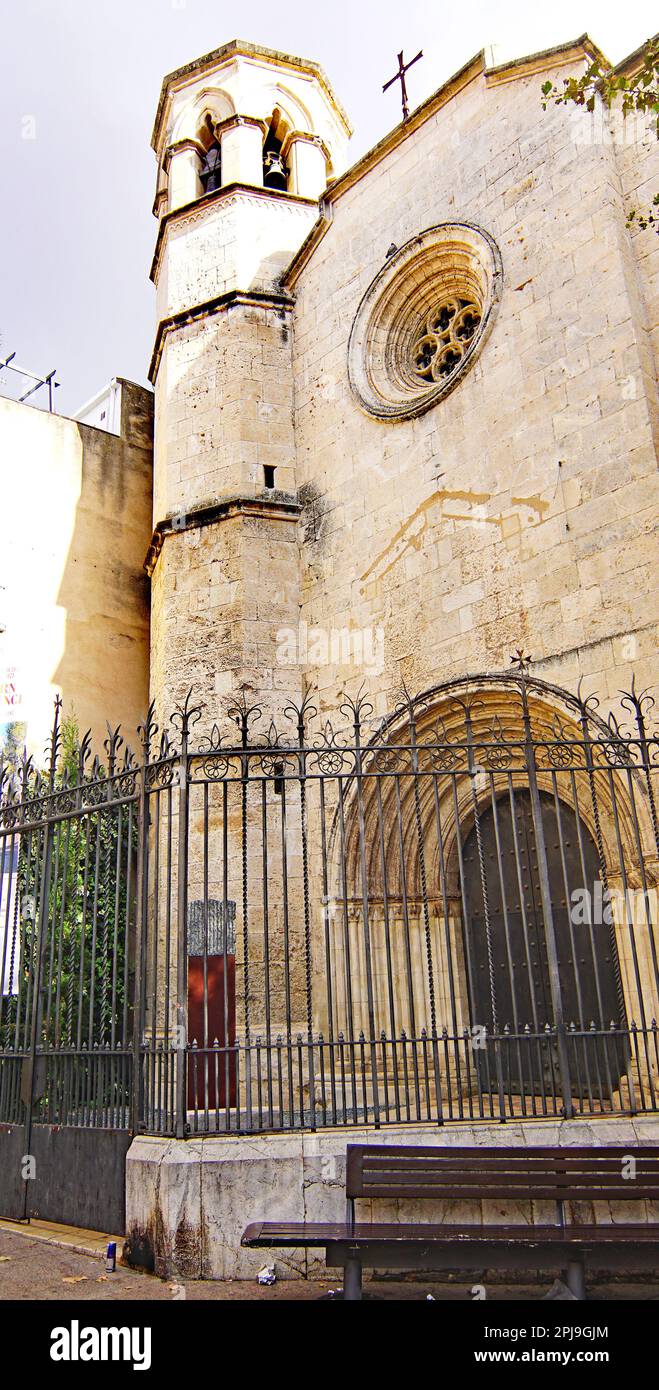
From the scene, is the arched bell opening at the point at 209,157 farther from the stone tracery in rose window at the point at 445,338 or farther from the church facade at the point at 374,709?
the stone tracery in rose window at the point at 445,338

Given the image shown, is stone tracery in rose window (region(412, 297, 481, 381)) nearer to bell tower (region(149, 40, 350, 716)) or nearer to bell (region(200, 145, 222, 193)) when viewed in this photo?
bell tower (region(149, 40, 350, 716))

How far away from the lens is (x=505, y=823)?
787 centimetres

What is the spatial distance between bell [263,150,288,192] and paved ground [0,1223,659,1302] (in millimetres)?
11689

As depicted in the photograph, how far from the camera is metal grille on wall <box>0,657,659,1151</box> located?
4.89m

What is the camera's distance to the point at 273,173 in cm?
1210

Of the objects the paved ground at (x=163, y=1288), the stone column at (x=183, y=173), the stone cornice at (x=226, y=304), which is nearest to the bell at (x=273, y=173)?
the stone column at (x=183, y=173)

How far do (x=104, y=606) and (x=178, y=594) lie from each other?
2055 mm

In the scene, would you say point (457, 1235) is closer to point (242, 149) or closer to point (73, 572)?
point (73, 572)

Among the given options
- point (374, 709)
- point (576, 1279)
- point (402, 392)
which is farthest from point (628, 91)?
point (576, 1279)

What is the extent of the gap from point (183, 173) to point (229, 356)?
3.11m

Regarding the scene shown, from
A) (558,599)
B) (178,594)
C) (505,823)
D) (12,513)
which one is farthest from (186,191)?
(505,823)

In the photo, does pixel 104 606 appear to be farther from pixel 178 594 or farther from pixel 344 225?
pixel 344 225

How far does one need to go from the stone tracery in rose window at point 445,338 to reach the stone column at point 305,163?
335 centimetres
